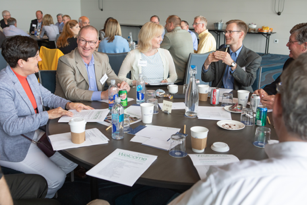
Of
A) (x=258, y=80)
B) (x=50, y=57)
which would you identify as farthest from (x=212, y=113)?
(x=50, y=57)

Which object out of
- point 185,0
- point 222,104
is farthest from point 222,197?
point 185,0

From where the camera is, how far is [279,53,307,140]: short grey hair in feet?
2.03

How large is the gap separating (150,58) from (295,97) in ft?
8.39

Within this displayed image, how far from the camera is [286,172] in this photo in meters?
0.60

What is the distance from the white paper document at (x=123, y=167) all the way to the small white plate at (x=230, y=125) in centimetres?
58

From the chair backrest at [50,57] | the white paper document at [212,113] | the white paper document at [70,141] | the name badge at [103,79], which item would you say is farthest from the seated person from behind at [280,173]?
the chair backrest at [50,57]

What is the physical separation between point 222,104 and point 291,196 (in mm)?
1434

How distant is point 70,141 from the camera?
4.51 feet

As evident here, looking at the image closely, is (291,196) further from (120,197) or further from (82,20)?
(82,20)

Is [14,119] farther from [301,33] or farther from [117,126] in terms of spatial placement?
[301,33]

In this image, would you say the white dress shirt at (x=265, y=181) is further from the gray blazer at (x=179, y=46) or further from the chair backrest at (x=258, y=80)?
the gray blazer at (x=179, y=46)

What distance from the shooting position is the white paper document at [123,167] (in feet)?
3.42

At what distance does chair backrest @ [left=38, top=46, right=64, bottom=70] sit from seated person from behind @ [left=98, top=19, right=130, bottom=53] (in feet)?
2.78

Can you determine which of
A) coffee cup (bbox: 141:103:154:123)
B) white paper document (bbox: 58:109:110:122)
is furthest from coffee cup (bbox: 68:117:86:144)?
coffee cup (bbox: 141:103:154:123)
